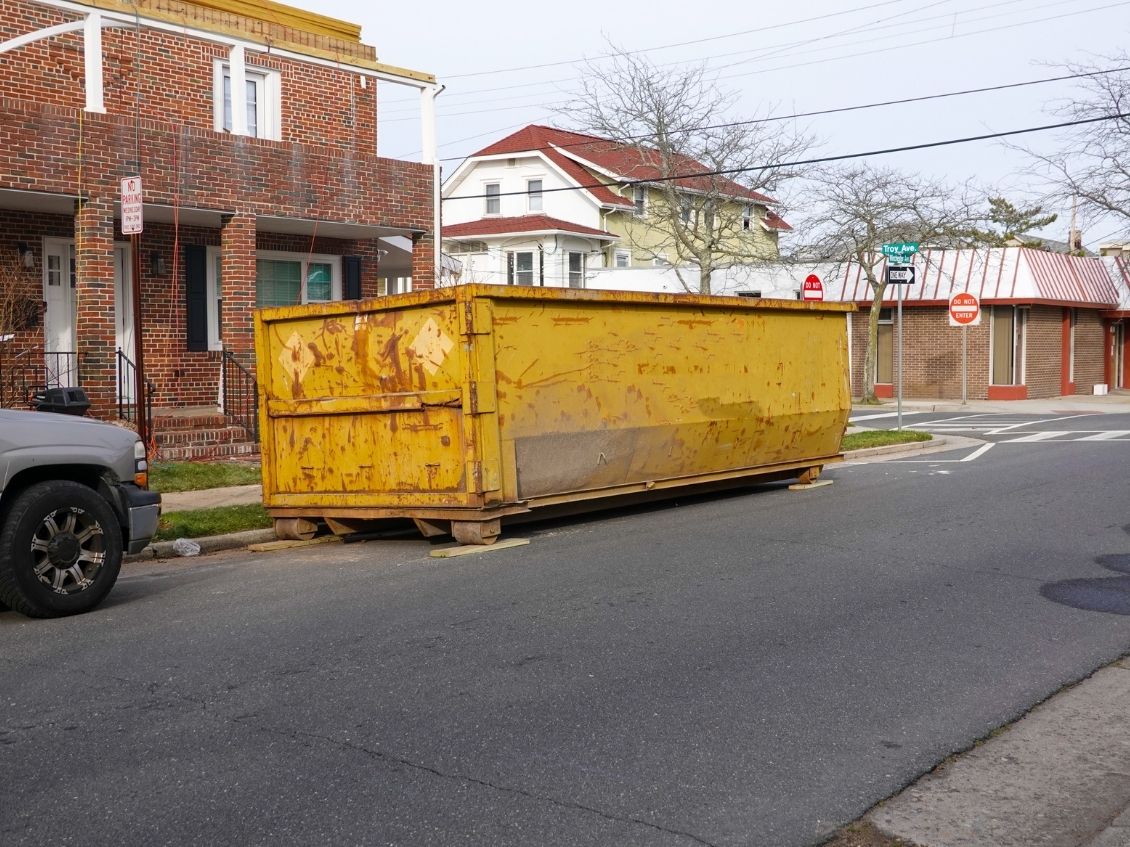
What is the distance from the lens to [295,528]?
11.1m

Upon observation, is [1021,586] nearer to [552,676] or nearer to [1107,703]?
[1107,703]

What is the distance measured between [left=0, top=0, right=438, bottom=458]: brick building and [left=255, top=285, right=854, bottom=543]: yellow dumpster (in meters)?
4.87

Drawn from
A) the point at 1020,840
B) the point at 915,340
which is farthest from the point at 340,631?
the point at 915,340

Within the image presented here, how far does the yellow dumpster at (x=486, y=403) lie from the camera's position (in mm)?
10086

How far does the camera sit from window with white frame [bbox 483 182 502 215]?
45.5m

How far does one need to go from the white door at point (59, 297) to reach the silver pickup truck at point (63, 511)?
963cm

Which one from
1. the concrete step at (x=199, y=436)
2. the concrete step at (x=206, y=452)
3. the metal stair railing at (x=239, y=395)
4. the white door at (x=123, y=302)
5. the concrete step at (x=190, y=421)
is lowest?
the concrete step at (x=206, y=452)

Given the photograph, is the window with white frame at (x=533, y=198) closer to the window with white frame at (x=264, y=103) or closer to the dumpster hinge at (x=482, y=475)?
the window with white frame at (x=264, y=103)

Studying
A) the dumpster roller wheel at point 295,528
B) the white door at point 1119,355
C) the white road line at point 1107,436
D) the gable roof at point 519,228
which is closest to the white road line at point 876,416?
the white road line at point 1107,436

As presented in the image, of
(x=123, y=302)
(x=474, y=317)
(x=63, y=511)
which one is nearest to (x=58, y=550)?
(x=63, y=511)

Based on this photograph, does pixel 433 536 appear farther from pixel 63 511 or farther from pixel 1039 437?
pixel 1039 437

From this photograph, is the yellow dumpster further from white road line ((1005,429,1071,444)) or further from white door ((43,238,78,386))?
white road line ((1005,429,1071,444))

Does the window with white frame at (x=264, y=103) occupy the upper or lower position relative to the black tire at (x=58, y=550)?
upper

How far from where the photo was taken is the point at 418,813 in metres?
4.40
